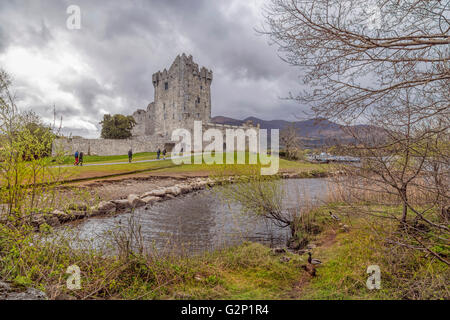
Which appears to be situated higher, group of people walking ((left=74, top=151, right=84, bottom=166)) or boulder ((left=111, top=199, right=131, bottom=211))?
group of people walking ((left=74, top=151, right=84, bottom=166))

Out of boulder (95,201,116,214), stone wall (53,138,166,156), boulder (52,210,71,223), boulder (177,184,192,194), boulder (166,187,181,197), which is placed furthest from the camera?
stone wall (53,138,166,156)

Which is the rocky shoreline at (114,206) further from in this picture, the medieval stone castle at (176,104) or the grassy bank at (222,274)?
the medieval stone castle at (176,104)

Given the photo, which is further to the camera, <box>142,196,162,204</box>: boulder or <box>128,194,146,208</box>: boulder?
<box>142,196,162,204</box>: boulder

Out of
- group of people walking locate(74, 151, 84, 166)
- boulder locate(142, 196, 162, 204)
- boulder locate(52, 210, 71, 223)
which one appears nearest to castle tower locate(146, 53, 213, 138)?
group of people walking locate(74, 151, 84, 166)

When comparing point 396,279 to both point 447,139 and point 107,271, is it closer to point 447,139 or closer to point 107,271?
point 447,139

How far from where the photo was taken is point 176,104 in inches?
1938

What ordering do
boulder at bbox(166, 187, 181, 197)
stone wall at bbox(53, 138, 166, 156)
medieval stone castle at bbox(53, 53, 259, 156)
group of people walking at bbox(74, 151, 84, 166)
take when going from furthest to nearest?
medieval stone castle at bbox(53, 53, 259, 156)
stone wall at bbox(53, 138, 166, 156)
group of people walking at bbox(74, 151, 84, 166)
boulder at bbox(166, 187, 181, 197)

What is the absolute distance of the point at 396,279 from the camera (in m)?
3.89

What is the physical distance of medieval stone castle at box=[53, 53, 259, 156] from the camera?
46.4m

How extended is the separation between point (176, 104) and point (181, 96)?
2.03m

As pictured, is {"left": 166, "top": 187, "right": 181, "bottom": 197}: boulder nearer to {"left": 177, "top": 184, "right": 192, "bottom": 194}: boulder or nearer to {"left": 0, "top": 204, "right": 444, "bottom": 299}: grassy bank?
{"left": 177, "top": 184, "right": 192, "bottom": 194}: boulder

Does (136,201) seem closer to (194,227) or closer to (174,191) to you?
(174,191)

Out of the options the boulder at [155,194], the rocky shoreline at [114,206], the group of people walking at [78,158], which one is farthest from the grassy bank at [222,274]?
the group of people walking at [78,158]

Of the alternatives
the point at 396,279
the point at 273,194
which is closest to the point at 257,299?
the point at 396,279
